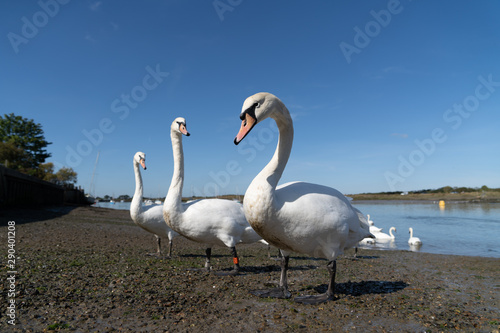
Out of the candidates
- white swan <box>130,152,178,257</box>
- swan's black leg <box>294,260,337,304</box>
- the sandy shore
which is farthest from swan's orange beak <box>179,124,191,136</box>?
swan's black leg <box>294,260,337,304</box>

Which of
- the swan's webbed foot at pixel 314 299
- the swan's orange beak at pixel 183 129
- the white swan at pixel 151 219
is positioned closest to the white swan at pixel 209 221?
the swan's orange beak at pixel 183 129

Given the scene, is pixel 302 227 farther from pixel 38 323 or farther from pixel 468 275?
pixel 468 275

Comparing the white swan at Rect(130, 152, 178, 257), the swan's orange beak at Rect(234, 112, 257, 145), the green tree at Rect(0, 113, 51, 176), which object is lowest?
the white swan at Rect(130, 152, 178, 257)

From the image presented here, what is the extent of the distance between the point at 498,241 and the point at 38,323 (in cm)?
2070

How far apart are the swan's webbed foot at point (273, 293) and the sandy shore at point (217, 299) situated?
137 mm

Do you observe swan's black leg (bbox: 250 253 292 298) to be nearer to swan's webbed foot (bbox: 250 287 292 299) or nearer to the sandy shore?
swan's webbed foot (bbox: 250 287 292 299)

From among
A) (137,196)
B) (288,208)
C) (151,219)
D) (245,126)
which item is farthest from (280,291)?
(137,196)

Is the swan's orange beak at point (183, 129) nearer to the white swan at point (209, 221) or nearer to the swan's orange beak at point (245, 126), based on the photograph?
the white swan at point (209, 221)

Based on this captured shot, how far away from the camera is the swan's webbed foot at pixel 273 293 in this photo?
502 centimetres

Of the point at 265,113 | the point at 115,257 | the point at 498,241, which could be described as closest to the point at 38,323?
the point at 265,113

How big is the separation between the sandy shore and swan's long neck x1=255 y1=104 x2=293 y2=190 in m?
2.00

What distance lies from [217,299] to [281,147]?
8.56 ft

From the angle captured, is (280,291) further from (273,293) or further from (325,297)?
(325,297)

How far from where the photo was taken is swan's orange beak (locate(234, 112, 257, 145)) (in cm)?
411
